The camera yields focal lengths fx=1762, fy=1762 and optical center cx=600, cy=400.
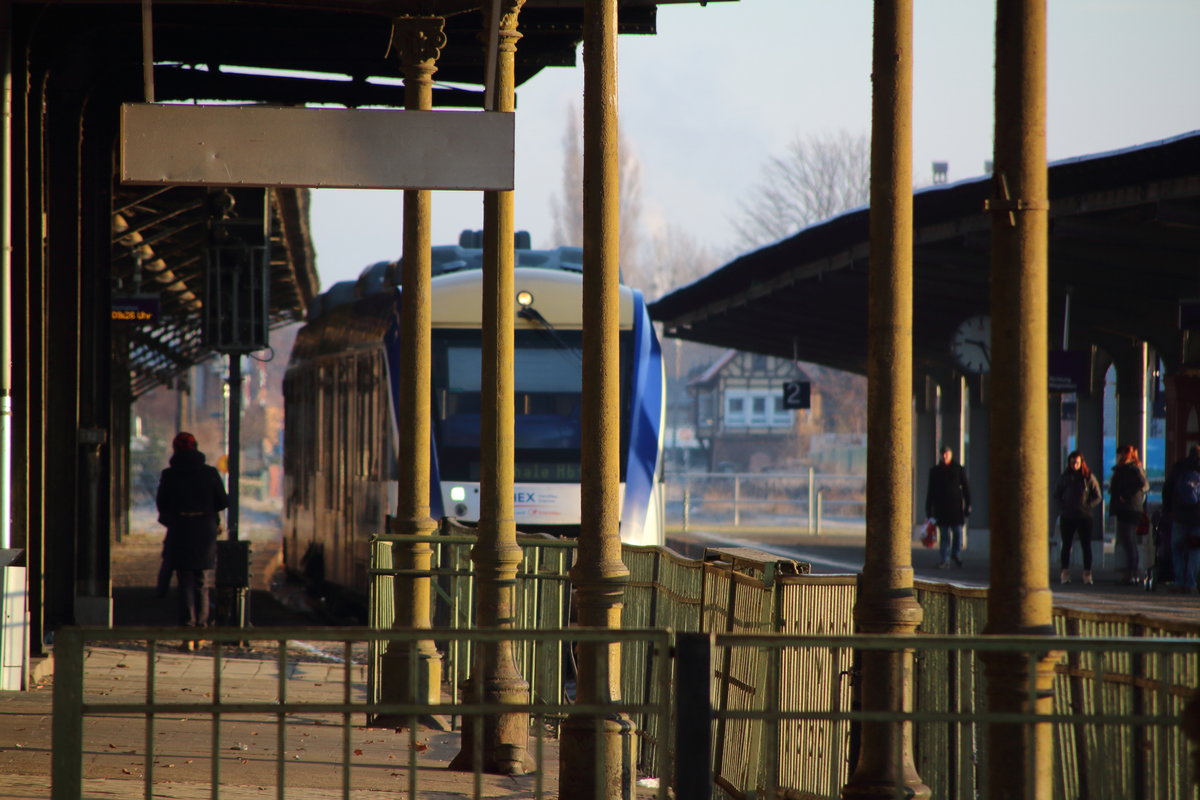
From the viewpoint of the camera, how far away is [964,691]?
7.02m

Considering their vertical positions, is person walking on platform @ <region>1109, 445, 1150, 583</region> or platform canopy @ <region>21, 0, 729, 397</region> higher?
platform canopy @ <region>21, 0, 729, 397</region>

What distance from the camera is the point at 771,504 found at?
55.4m

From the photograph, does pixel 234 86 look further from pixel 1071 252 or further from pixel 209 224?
pixel 1071 252

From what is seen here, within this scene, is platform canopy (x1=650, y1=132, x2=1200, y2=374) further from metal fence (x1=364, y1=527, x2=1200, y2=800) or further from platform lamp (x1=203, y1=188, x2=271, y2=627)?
metal fence (x1=364, y1=527, x2=1200, y2=800)

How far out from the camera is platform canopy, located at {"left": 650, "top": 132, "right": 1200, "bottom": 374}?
15625 mm

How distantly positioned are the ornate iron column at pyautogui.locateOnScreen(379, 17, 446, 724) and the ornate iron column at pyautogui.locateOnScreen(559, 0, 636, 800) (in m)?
3.72

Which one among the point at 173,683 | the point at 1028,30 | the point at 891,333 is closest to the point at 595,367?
the point at 891,333

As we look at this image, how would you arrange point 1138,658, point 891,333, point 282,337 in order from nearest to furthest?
point 1138,658 → point 891,333 → point 282,337

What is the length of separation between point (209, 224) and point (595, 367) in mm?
8925

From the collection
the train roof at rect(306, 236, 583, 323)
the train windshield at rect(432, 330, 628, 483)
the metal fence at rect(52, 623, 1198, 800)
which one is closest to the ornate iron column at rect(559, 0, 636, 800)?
the metal fence at rect(52, 623, 1198, 800)

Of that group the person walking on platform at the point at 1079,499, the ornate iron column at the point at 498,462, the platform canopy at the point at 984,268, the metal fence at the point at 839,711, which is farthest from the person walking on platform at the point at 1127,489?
the metal fence at the point at 839,711

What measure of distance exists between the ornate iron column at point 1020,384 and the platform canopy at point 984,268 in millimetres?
9559

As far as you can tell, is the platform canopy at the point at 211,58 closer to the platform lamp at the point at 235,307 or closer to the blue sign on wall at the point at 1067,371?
the platform lamp at the point at 235,307

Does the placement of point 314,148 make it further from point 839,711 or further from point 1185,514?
point 1185,514
